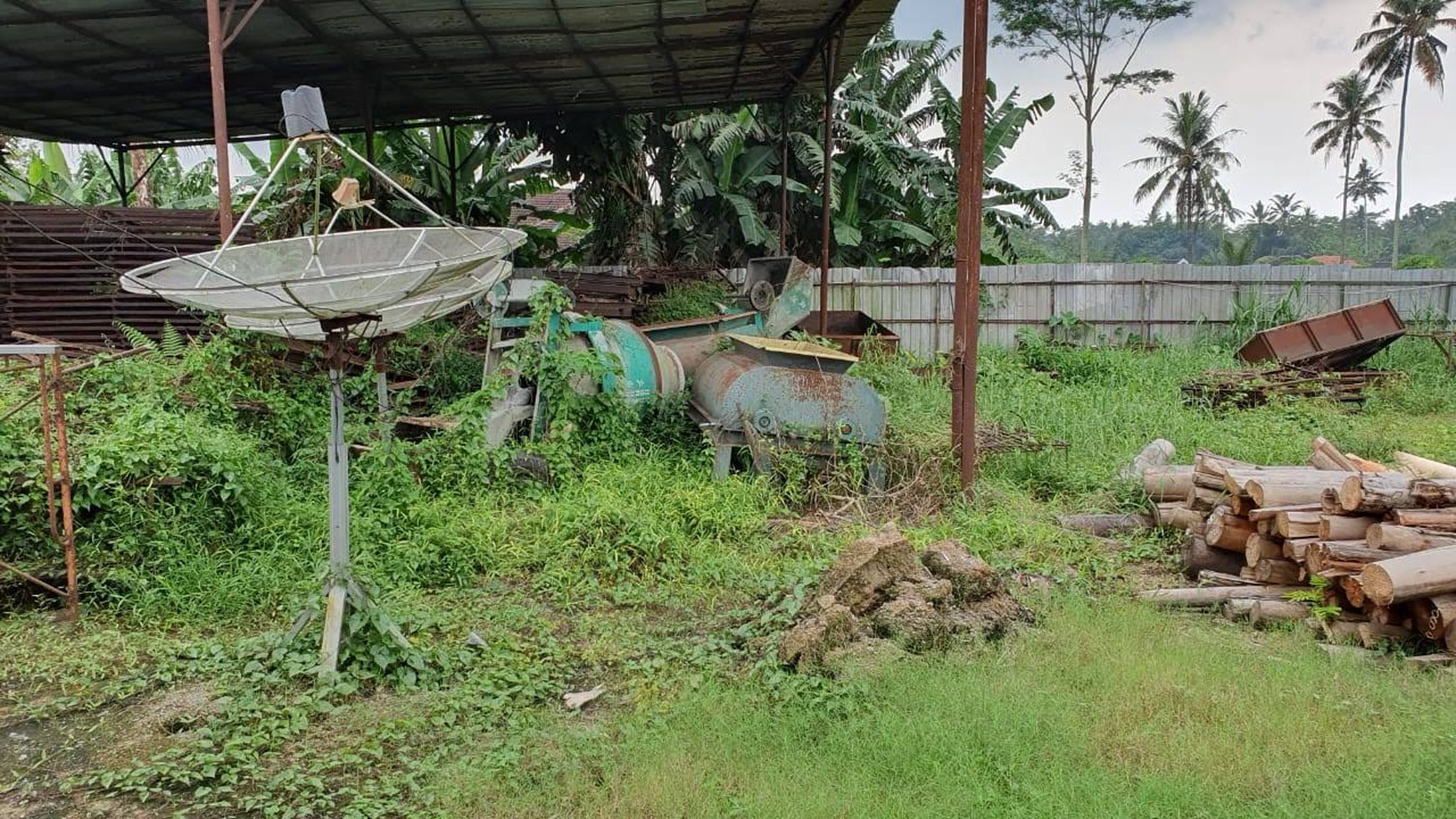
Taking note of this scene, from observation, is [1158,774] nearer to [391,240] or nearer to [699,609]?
[699,609]

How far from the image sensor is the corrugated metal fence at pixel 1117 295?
50.2 feet

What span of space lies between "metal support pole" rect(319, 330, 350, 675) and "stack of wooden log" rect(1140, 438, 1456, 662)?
435 cm

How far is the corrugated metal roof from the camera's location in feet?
29.9

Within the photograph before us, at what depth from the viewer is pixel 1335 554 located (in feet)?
14.8

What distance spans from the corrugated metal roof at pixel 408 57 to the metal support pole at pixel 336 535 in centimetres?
526

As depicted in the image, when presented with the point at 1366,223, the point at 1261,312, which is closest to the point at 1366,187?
the point at 1366,223

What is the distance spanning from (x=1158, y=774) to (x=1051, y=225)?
16.1 metres

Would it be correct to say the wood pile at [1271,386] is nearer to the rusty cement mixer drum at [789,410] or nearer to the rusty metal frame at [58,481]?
the rusty cement mixer drum at [789,410]

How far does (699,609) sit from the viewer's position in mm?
5070

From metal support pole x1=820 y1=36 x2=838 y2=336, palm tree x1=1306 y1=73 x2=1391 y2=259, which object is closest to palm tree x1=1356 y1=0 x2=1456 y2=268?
palm tree x1=1306 y1=73 x2=1391 y2=259

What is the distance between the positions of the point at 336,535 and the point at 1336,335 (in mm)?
13268

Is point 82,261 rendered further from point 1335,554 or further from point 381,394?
point 1335,554

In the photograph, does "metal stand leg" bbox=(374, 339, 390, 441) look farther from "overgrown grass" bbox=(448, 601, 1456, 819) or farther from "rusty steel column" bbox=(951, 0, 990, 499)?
"rusty steel column" bbox=(951, 0, 990, 499)

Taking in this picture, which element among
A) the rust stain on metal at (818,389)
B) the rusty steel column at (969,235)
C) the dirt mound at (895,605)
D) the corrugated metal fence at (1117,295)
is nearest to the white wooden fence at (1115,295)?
the corrugated metal fence at (1117,295)
